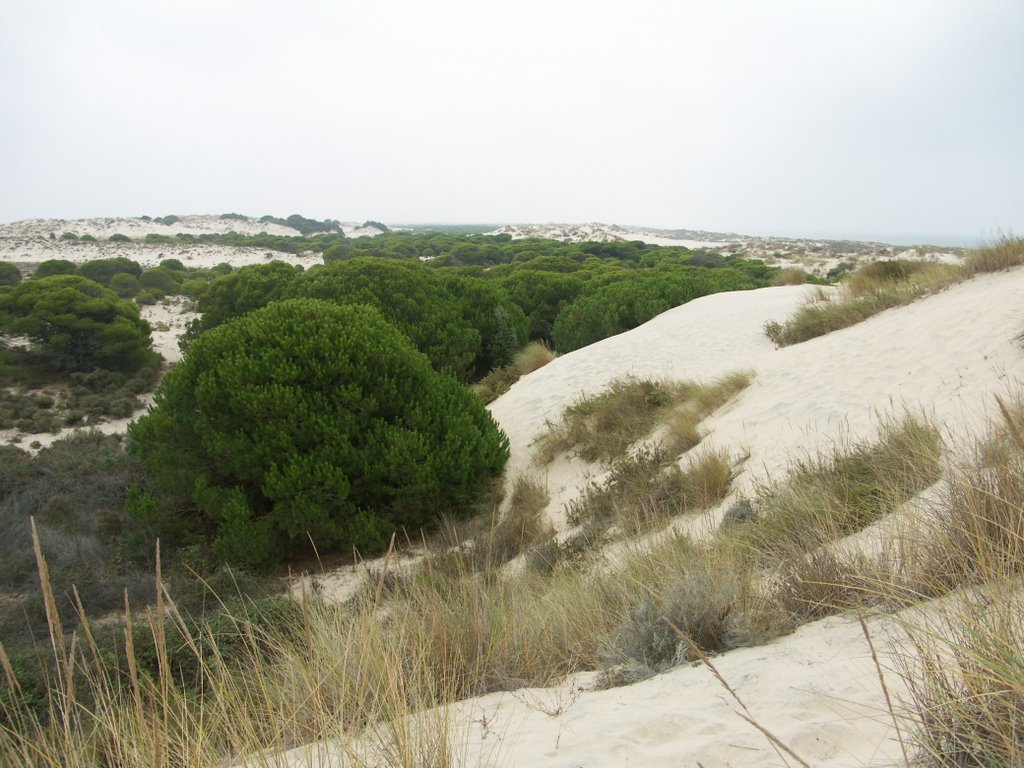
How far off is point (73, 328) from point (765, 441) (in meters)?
20.9

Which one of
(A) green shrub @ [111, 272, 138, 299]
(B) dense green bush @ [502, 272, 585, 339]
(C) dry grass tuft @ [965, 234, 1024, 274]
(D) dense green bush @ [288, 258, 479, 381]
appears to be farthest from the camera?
(A) green shrub @ [111, 272, 138, 299]

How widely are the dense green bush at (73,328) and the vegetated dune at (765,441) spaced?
48.2 feet

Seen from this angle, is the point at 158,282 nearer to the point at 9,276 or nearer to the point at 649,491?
the point at 9,276

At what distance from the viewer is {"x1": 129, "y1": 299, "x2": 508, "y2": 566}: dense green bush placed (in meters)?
6.38

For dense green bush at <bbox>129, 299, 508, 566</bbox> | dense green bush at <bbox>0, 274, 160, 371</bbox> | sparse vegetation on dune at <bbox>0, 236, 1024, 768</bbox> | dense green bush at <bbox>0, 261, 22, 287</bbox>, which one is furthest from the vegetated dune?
dense green bush at <bbox>0, 261, 22, 287</bbox>

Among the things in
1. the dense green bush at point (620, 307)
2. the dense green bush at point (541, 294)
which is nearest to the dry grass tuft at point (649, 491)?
the dense green bush at point (620, 307)

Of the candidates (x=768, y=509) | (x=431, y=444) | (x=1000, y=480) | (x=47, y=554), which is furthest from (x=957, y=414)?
(x=47, y=554)

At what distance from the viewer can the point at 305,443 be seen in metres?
6.66

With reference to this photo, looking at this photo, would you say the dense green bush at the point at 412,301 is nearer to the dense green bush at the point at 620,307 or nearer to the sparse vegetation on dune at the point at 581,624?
the dense green bush at the point at 620,307

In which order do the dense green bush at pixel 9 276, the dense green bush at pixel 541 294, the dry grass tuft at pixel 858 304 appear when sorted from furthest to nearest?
the dense green bush at pixel 9 276 < the dense green bush at pixel 541 294 < the dry grass tuft at pixel 858 304

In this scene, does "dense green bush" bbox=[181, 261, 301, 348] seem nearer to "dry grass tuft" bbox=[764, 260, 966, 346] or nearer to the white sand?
the white sand

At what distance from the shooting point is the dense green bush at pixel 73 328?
17.9 m

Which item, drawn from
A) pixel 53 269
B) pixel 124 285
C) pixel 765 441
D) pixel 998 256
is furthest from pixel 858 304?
pixel 53 269

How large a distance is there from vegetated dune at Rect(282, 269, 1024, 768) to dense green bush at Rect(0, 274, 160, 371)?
14.7m
